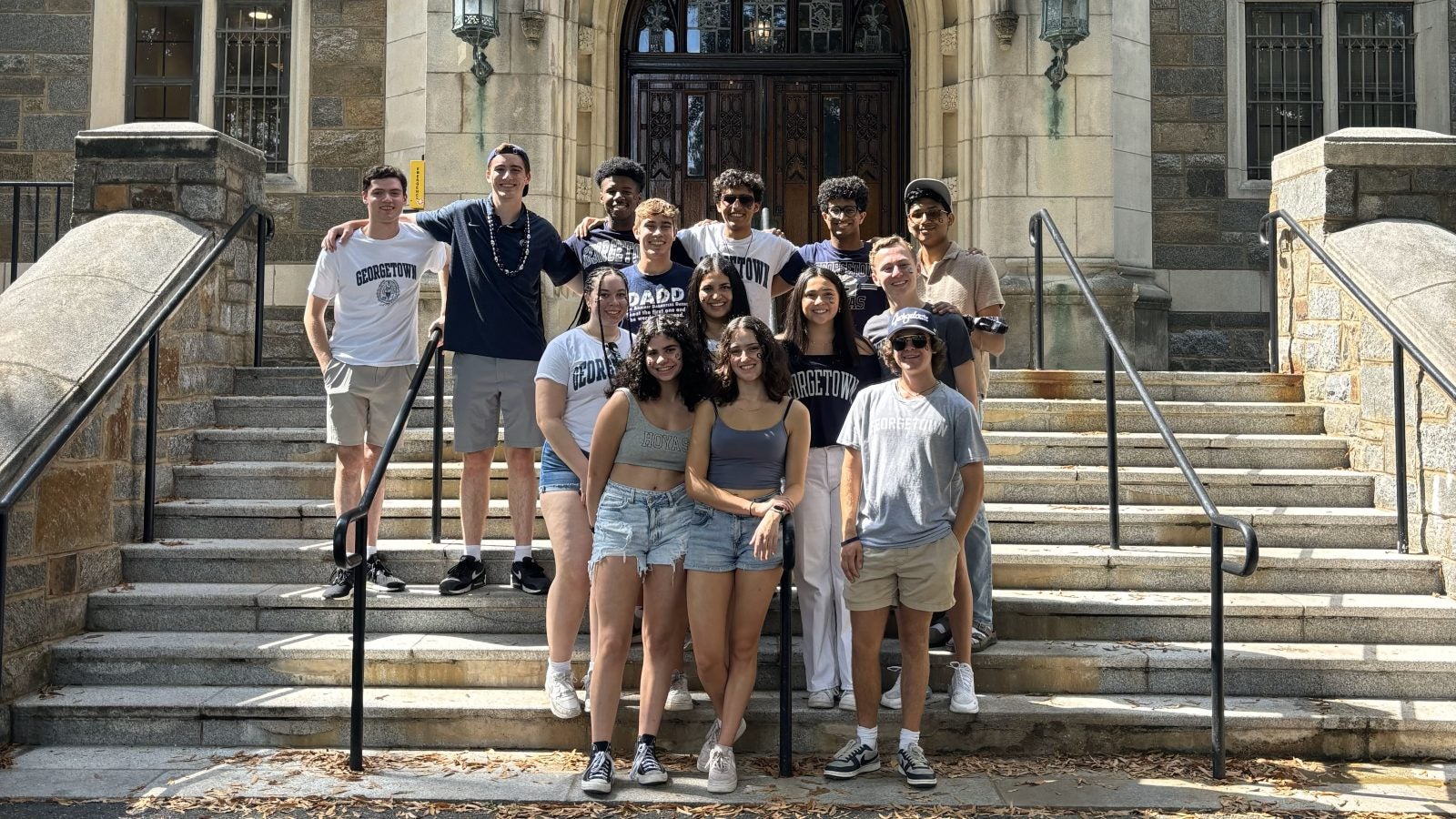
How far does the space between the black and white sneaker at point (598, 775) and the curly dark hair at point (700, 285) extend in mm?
1557

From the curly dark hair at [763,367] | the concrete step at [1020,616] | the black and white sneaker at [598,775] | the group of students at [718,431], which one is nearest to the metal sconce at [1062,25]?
the group of students at [718,431]

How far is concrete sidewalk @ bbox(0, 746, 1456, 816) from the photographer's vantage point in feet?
14.3

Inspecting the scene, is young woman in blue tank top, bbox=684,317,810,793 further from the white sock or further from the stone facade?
the stone facade

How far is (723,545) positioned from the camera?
462 centimetres

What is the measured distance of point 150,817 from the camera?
4211mm

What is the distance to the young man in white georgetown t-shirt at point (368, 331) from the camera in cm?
578

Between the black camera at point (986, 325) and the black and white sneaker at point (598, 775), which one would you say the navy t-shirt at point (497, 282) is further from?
the black and white sneaker at point (598, 775)

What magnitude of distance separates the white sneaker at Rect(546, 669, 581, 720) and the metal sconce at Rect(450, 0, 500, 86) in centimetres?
589

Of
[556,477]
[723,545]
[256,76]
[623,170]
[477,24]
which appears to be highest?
[256,76]

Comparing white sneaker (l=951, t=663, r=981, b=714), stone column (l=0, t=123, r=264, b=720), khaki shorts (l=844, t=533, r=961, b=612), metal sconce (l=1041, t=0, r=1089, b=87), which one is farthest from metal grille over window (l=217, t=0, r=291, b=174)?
white sneaker (l=951, t=663, r=981, b=714)

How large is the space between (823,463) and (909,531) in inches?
23.0

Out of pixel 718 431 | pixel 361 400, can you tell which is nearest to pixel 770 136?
pixel 361 400

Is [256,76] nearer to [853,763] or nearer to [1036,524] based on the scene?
[1036,524]

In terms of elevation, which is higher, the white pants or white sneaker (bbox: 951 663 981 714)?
the white pants
